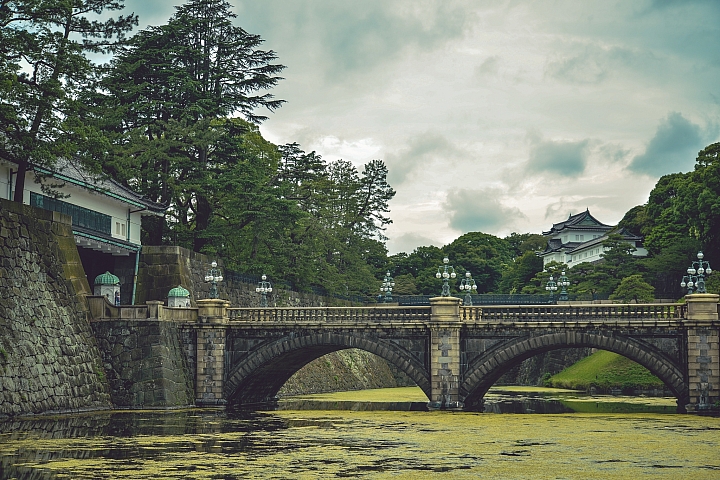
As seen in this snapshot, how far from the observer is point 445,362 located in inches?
1912

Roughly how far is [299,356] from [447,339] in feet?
31.7

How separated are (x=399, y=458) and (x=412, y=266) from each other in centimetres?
9518

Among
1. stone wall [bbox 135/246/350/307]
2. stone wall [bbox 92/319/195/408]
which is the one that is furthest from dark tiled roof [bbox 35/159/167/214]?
stone wall [bbox 92/319/195/408]

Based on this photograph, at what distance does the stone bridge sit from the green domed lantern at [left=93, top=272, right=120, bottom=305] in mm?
4585

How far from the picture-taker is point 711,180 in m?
78.5

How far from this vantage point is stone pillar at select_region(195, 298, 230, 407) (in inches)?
2002

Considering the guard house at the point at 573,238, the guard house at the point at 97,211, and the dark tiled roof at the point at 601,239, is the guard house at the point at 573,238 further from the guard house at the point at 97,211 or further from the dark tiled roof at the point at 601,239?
the guard house at the point at 97,211

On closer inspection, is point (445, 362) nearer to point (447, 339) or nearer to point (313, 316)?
point (447, 339)

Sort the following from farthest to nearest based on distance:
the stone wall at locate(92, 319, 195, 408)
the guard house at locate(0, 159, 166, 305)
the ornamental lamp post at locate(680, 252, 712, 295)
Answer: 1. the guard house at locate(0, 159, 166, 305)
2. the ornamental lamp post at locate(680, 252, 712, 295)
3. the stone wall at locate(92, 319, 195, 408)

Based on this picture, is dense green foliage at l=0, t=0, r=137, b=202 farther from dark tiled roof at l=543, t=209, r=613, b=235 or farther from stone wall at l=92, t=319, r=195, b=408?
dark tiled roof at l=543, t=209, r=613, b=235

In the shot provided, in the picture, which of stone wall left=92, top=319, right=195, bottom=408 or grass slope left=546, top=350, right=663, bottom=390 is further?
grass slope left=546, top=350, right=663, bottom=390

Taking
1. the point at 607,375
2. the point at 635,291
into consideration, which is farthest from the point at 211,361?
the point at 635,291

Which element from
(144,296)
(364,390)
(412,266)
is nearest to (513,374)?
(364,390)

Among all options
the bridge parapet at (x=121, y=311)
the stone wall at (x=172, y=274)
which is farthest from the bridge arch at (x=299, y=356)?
the stone wall at (x=172, y=274)
